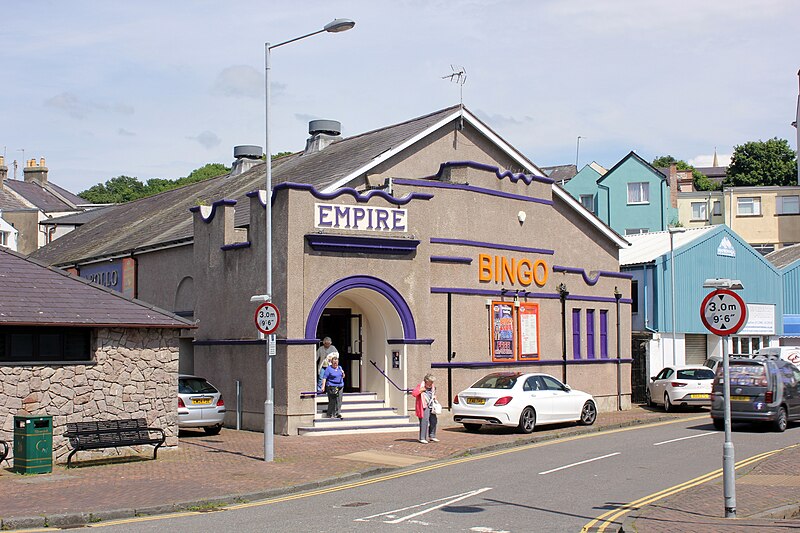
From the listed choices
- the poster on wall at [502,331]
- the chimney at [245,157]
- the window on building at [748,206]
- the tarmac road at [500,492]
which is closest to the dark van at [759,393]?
the tarmac road at [500,492]

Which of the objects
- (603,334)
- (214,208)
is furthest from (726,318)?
(603,334)

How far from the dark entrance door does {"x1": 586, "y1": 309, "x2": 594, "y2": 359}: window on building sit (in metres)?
8.76

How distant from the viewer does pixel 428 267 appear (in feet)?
83.0

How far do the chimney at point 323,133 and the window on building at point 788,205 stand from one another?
124 feet

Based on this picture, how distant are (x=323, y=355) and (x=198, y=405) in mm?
3475

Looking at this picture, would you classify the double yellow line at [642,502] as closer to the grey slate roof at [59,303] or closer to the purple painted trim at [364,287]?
the purple painted trim at [364,287]

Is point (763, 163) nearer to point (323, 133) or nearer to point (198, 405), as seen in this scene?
point (323, 133)

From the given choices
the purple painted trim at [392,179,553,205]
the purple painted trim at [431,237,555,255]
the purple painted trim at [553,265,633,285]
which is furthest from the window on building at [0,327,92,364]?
the purple painted trim at [553,265,633,285]

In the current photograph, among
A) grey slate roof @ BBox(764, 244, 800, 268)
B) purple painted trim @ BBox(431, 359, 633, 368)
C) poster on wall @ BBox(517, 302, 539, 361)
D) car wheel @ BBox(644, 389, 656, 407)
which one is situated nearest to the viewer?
purple painted trim @ BBox(431, 359, 633, 368)

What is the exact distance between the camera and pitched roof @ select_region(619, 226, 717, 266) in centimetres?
3959

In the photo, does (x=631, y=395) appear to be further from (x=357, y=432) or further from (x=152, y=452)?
(x=152, y=452)

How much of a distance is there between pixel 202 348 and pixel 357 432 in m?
5.39

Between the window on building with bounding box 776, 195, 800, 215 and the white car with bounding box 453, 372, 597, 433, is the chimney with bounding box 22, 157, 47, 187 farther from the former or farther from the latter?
the white car with bounding box 453, 372, 597, 433

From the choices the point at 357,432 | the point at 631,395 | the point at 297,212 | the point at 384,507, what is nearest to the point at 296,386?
the point at 357,432
